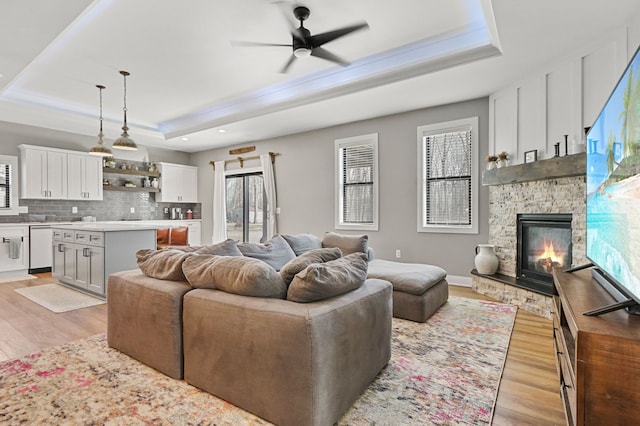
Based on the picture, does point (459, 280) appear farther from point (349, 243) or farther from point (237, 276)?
point (237, 276)

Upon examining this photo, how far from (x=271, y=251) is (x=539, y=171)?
298 centimetres

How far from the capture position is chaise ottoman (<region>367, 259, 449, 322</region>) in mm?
→ 3268

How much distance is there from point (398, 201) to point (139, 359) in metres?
4.20

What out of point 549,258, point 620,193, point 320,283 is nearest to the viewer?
point 620,193

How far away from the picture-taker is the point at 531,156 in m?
3.87

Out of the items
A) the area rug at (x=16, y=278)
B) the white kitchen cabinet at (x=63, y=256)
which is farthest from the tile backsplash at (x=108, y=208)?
the white kitchen cabinet at (x=63, y=256)

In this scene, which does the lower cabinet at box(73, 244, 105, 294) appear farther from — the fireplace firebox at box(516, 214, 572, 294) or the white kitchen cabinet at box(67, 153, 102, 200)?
the fireplace firebox at box(516, 214, 572, 294)

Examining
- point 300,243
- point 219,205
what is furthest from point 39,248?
point 300,243

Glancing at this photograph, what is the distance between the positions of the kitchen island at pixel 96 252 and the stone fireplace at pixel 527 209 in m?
4.64

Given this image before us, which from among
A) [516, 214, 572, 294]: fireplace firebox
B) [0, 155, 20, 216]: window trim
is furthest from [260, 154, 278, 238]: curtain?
[516, 214, 572, 294]: fireplace firebox

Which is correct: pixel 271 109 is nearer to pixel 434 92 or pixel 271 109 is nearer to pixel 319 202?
pixel 319 202

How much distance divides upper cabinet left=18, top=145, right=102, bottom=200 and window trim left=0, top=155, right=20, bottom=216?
0.08m

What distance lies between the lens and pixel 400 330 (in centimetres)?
306

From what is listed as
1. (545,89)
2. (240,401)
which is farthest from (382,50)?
(240,401)
